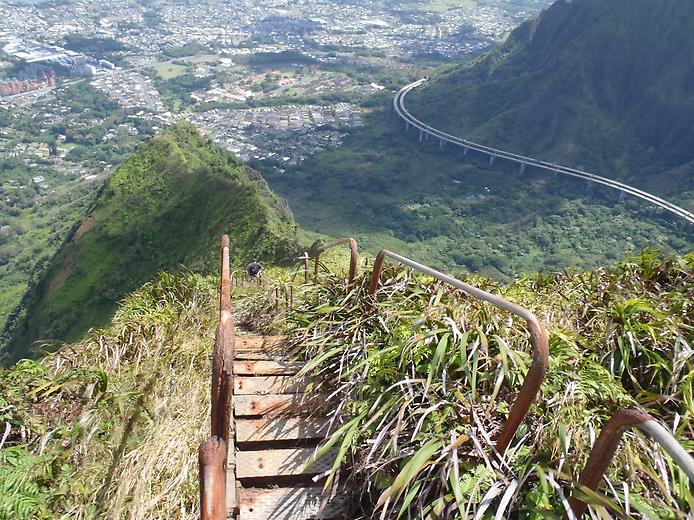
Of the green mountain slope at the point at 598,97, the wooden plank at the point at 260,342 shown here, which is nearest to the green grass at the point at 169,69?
the green mountain slope at the point at 598,97

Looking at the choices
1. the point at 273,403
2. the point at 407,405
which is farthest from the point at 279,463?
the point at 407,405

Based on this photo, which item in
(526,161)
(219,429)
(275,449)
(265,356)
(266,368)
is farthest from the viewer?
(526,161)

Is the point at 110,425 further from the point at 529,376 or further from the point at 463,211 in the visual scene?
the point at 463,211

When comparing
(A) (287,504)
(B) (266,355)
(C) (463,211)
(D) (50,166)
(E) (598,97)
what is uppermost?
(A) (287,504)

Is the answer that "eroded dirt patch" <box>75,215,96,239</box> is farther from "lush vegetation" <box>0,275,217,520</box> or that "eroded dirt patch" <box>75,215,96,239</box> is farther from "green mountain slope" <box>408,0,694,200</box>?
"green mountain slope" <box>408,0,694,200</box>

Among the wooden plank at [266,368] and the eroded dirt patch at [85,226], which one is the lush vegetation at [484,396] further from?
the eroded dirt patch at [85,226]

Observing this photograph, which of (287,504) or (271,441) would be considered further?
(271,441)

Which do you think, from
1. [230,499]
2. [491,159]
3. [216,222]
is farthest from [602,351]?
[491,159]
